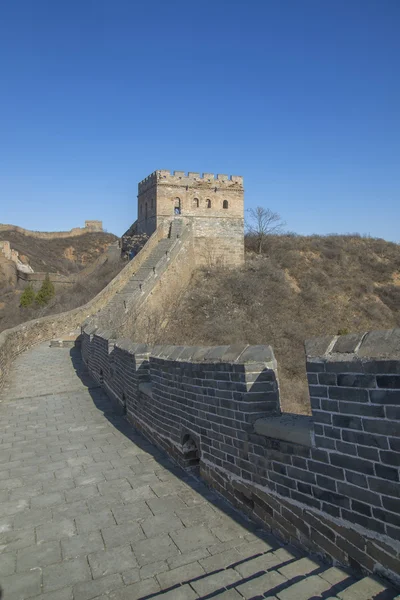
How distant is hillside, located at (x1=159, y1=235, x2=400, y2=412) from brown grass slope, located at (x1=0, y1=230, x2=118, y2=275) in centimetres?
3089

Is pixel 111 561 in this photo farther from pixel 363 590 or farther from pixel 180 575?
pixel 363 590

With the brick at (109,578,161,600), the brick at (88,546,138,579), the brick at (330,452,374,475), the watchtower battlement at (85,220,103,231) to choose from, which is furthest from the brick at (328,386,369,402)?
the watchtower battlement at (85,220,103,231)

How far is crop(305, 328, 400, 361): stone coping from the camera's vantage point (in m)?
2.23

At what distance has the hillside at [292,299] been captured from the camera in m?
21.5

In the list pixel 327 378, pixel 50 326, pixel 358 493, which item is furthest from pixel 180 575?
pixel 50 326

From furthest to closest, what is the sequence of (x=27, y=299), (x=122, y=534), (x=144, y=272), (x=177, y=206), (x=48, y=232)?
1. (x=48, y=232)
2. (x=27, y=299)
3. (x=177, y=206)
4. (x=144, y=272)
5. (x=122, y=534)

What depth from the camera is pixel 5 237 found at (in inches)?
2281

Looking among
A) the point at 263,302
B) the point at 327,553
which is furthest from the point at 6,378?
the point at 263,302

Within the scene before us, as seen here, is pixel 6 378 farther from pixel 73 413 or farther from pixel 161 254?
pixel 161 254

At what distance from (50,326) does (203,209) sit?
13.2 metres

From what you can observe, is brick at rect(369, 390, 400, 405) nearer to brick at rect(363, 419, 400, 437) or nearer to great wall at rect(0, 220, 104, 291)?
brick at rect(363, 419, 400, 437)

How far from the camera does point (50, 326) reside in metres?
→ 17.2

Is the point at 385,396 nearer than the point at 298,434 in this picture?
Yes

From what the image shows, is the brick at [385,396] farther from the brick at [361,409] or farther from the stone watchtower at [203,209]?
the stone watchtower at [203,209]
